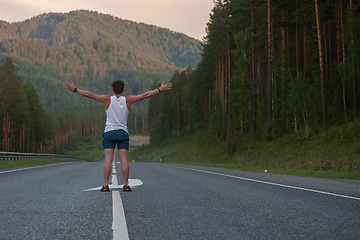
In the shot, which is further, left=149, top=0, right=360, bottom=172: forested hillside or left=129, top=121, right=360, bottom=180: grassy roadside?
left=149, top=0, right=360, bottom=172: forested hillside

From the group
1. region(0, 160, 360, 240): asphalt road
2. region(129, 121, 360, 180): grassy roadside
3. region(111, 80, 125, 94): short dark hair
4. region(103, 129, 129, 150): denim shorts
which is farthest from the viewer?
region(129, 121, 360, 180): grassy roadside

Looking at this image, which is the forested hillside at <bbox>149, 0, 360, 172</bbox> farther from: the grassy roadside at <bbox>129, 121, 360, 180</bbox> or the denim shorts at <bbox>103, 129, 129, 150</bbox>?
the denim shorts at <bbox>103, 129, 129, 150</bbox>

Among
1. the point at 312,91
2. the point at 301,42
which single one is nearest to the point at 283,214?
the point at 312,91

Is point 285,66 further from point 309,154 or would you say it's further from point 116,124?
point 116,124

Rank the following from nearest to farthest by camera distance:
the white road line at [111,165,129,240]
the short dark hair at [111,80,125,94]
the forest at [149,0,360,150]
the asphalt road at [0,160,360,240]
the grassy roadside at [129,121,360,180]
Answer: the white road line at [111,165,129,240]
the asphalt road at [0,160,360,240]
the short dark hair at [111,80,125,94]
the grassy roadside at [129,121,360,180]
the forest at [149,0,360,150]

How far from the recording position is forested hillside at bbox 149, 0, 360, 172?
26.5 m

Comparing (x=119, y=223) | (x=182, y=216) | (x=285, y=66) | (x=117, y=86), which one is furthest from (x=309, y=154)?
(x=119, y=223)

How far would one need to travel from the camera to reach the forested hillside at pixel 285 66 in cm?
2655

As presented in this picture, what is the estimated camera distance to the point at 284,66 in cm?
3300

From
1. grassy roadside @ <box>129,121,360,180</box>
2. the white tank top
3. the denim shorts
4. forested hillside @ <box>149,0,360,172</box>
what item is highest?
forested hillside @ <box>149,0,360,172</box>

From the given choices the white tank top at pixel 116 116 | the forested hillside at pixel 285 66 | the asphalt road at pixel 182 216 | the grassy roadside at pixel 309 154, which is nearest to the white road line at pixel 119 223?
the asphalt road at pixel 182 216

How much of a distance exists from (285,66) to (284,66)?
0.10 metres

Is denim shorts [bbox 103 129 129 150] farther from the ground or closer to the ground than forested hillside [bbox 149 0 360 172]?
closer to the ground


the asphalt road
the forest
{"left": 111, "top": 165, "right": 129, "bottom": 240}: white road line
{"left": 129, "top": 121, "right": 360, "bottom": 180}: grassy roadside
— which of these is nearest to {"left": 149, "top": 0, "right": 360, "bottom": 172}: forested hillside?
the forest
